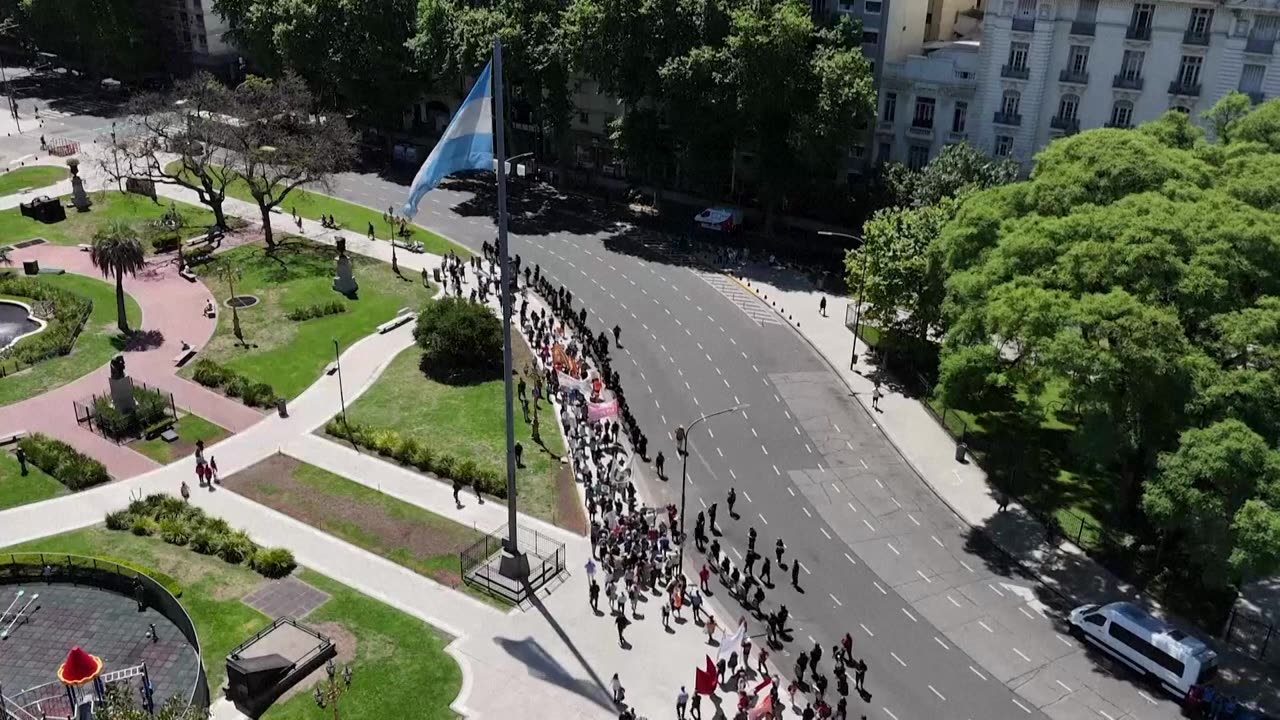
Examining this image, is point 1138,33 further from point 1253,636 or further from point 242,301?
point 242,301

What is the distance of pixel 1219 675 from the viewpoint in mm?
41906

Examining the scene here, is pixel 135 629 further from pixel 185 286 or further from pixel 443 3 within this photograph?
pixel 443 3

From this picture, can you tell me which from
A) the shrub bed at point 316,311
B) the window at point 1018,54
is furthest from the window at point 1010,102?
the shrub bed at point 316,311

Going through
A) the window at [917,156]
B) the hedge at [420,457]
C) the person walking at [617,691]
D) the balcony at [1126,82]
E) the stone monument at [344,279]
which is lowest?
the person walking at [617,691]

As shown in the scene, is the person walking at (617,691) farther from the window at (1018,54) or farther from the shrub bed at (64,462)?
the window at (1018,54)

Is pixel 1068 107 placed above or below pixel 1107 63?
below

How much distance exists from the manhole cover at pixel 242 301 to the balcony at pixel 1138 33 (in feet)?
205

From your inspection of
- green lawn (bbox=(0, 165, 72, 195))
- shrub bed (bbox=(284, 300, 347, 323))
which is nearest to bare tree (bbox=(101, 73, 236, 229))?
shrub bed (bbox=(284, 300, 347, 323))

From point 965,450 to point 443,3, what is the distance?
62.3m

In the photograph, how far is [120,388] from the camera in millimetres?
57031

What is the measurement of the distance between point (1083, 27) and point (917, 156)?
15170 millimetres

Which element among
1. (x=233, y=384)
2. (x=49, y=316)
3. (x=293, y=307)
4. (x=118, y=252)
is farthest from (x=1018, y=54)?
(x=49, y=316)

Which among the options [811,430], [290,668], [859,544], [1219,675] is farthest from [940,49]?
[290,668]

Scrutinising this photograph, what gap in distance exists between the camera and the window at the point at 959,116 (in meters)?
80.8
